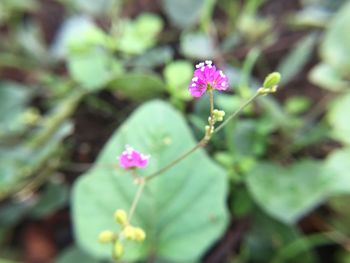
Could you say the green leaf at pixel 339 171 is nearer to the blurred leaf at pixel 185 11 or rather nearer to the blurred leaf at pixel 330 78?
the blurred leaf at pixel 330 78

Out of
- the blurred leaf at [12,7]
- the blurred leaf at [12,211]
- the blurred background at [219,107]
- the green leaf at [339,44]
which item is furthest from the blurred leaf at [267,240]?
the blurred leaf at [12,7]

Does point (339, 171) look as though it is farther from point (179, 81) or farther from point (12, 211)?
point (12, 211)

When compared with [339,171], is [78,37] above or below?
above

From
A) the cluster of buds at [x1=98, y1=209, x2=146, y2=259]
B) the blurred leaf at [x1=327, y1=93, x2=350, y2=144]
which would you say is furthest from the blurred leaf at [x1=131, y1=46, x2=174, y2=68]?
the cluster of buds at [x1=98, y1=209, x2=146, y2=259]

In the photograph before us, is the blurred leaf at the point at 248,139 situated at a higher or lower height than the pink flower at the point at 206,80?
lower

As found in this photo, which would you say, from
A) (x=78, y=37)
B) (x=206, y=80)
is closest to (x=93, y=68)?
(x=78, y=37)

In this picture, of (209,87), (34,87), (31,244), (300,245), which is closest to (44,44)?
(34,87)

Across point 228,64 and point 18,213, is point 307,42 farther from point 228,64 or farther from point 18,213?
point 18,213

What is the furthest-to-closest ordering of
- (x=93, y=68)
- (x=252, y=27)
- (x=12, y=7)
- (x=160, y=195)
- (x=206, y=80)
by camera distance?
(x=12, y=7)
(x=252, y=27)
(x=93, y=68)
(x=160, y=195)
(x=206, y=80)
